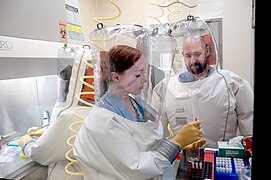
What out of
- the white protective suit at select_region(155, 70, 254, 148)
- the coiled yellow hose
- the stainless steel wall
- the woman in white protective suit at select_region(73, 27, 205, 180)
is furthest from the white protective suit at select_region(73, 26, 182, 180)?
the stainless steel wall

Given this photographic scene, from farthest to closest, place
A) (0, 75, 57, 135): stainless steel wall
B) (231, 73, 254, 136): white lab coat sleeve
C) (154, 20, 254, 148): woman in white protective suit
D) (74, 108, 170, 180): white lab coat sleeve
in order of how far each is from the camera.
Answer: (0, 75, 57, 135): stainless steel wall → (231, 73, 254, 136): white lab coat sleeve → (154, 20, 254, 148): woman in white protective suit → (74, 108, 170, 180): white lab coat sleeve

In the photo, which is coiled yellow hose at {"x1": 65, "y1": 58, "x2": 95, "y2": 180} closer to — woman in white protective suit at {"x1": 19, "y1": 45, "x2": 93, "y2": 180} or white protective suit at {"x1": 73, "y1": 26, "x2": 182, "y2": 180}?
woman in white protective suit at {"x1": 19, "y1": 45, "x2": 93, "y2": 180}

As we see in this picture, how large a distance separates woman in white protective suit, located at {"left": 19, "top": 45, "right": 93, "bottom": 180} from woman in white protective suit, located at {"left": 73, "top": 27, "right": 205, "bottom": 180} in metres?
0.27

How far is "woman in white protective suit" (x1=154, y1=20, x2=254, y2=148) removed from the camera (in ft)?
5.02

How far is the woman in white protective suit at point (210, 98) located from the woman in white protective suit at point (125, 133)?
48 centimetres

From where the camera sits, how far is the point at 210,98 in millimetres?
1729

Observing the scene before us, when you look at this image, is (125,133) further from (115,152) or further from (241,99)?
(241,99)

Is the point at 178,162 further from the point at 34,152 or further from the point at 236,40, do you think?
the point at 236,40

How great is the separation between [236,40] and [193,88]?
1621 mm

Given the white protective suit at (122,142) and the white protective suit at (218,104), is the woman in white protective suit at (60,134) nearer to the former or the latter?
the white protective suit at (122,142)

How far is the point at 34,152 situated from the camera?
1256mm

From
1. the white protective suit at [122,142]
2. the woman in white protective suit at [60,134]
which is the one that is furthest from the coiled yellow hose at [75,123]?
the white protective suit at [122,142]

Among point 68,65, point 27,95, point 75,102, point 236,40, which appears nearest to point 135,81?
point 75,102

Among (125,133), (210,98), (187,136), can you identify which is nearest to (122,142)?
(125,133)
